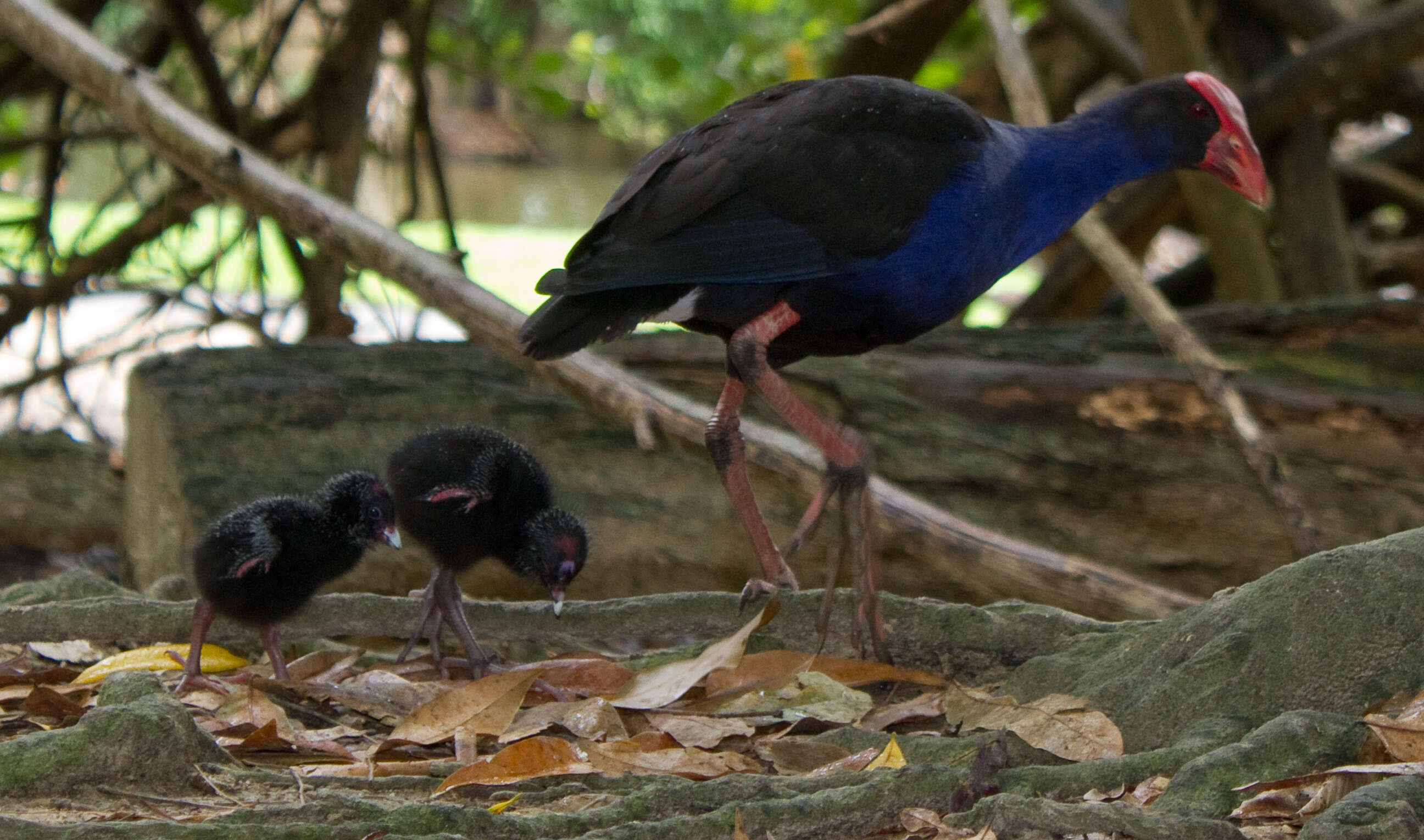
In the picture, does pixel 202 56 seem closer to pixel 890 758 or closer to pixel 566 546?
pixel 566 546

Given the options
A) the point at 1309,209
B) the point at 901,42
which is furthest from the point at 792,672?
the point at 1309,209

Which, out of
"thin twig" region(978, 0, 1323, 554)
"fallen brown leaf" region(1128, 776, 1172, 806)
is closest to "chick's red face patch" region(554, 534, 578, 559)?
"fallen brown leaf" region(1128, 776, 1172, 806)

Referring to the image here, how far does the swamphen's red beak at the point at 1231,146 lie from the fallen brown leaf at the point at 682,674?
1.62 m

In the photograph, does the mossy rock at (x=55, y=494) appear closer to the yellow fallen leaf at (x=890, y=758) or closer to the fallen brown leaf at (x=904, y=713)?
the fallen brown leaf at (x=904, y=713)

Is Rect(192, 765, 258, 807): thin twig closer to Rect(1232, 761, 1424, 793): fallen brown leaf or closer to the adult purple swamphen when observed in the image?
the adult purple swamphen

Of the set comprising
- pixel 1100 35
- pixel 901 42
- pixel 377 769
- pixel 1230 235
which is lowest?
pixel 377 769

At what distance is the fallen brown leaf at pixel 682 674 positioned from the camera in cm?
289

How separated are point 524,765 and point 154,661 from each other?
4.07 ft

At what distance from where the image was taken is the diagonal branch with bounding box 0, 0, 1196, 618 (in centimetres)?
362

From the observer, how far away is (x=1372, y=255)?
7.71 metres

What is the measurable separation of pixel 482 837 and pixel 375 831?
6.1 inches

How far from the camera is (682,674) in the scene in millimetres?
2967

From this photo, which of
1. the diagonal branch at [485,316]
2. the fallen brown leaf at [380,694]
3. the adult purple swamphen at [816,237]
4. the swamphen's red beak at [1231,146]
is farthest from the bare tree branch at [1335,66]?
the fallen brown leaf at [380,694]

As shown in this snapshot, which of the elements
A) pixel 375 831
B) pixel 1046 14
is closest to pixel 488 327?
pixel 375 831
